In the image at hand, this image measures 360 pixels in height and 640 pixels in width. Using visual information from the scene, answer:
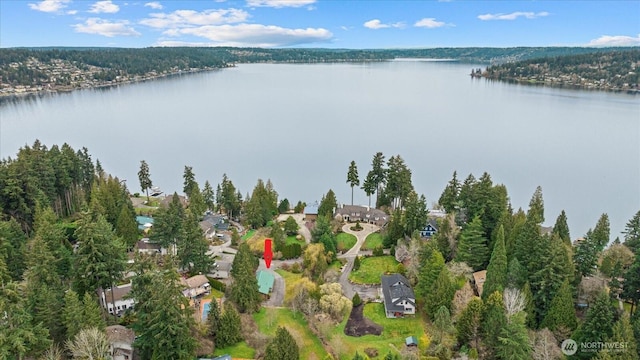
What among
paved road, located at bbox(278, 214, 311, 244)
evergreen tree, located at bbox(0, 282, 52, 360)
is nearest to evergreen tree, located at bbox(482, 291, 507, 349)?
paved road, located at bbox(278, 214, 311, 244)

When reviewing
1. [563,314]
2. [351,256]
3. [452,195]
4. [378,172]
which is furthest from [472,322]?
[378,172]

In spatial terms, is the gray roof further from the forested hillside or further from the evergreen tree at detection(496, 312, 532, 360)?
the evergreen tree at detection(496, 312, 532, 360)

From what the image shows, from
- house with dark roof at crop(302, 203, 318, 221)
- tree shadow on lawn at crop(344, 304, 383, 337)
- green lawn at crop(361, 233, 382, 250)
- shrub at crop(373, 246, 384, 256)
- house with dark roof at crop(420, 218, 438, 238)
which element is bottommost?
tree shadow on lawn at crop(344, 304, 383, 337)

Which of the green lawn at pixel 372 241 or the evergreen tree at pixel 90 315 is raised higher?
the evergreen tree at pixel 90 315

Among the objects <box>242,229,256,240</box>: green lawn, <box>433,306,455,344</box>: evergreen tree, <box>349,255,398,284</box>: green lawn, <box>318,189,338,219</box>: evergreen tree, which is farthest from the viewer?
<box>318,189,338,219</box>: evergreen tree

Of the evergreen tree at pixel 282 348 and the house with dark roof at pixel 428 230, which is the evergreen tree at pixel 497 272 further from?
the evergreen tree at pixel 282 348

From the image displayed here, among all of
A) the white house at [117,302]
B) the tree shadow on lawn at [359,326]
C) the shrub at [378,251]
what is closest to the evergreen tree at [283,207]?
the shrub at [378,251]

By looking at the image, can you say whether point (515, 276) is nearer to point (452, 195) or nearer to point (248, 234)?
point (452, 195)
